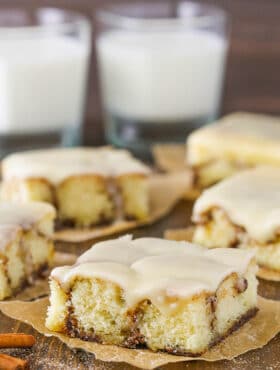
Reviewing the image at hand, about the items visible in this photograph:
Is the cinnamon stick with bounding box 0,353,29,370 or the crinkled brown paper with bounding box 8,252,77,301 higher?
the cinnamon stick with bounding box 0,353,29,370

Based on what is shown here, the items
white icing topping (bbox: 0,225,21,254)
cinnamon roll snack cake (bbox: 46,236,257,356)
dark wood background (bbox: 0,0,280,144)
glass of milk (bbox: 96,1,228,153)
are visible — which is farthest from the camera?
dark wood background (bbox: 0,0,280,144)

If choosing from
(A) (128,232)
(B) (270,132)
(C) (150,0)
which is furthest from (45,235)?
(C) (150,0)

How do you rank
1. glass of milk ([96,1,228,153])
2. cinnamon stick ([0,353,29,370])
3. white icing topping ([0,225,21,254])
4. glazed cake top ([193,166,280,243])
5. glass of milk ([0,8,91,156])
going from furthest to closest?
glass of milk ([96,1,228,153]), glass of milk ([0,8,91,156]), glazed cake top ([193,166,280,243]), white icing topping ([0,225,21,254]), cinnamon stick ([0,353,29,370])

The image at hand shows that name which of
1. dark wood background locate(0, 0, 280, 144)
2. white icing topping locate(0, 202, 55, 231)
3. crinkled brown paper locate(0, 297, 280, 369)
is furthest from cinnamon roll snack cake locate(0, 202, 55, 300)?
dark wood background locate(0, 0, 280, 144)

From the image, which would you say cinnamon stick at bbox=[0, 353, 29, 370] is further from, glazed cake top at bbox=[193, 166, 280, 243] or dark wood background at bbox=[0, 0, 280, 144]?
dark wood background at bbox=[0, 0, 280, 144]

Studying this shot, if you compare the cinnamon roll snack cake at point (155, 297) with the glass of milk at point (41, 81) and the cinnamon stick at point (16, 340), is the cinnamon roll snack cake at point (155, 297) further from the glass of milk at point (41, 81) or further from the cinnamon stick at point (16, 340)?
the glass of milk at point (41, 81)

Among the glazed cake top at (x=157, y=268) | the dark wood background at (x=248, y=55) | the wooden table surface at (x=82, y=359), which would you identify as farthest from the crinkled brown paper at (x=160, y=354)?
the dark wood background at (x=248, y=55)
